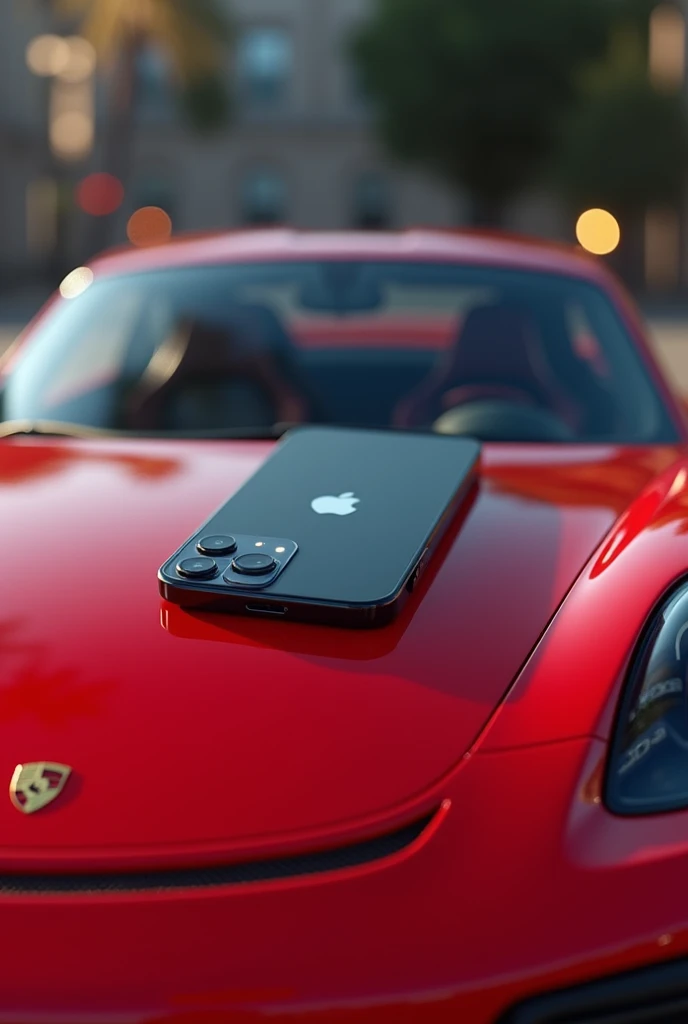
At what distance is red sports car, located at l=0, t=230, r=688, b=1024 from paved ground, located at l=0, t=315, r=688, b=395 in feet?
32.5

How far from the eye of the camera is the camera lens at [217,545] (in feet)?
5.59

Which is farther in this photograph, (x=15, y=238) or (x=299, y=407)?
(x=15, y=238)

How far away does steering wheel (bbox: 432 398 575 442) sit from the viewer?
2531mm

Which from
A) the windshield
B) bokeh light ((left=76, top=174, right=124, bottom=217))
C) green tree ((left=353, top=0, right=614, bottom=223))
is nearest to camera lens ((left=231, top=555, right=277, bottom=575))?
the windshield

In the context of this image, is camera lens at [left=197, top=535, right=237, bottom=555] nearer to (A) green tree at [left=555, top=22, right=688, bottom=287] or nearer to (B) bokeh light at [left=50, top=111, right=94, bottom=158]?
(A) green tree at [left=555, top=22, right=688, bottom=287]

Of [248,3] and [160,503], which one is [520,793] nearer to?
[160,503]

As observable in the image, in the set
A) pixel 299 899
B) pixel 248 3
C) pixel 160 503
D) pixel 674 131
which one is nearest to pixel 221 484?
pixel 160 503

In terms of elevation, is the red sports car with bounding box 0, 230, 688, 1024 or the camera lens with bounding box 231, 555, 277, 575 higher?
the camera lens with bounding box 231, 555, 277, 575

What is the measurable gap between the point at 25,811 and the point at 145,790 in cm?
12

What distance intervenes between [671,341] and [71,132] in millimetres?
32307

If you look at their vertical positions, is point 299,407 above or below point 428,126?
above

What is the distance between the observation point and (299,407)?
2.90m

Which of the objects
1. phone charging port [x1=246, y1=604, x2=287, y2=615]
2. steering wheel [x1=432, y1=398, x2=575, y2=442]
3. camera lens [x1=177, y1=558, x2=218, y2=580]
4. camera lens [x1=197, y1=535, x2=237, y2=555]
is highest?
camera lens [x1=177, y1=558, x2=218, y2=580]

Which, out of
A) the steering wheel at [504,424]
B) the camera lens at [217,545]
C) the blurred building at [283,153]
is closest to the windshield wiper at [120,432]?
the steering wheel at [504,424]
